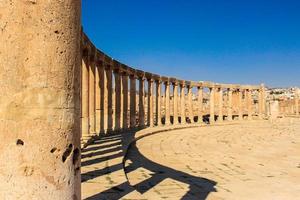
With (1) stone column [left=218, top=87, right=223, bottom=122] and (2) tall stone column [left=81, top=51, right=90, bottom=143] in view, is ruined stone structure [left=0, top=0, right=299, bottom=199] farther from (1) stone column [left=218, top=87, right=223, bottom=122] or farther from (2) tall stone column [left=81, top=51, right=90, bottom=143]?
(1) stone column [left=218, top=87, right=223, bottom=122]

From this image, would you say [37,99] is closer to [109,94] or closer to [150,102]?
[109,94]

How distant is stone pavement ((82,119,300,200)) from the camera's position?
9180 mm

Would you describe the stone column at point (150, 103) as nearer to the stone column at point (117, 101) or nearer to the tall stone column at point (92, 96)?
the stone column at point (117, 101)

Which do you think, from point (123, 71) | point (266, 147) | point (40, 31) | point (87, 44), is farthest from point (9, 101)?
point (123, 71)

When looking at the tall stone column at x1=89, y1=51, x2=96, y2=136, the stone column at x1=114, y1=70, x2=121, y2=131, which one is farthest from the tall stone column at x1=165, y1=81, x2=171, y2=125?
the tall stone column at x1=89, y1=51, x2=96, y2=136

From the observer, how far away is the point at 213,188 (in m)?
10.5

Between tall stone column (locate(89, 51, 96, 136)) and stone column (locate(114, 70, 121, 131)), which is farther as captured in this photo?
stone column (locate(114, 70, 121, 131))

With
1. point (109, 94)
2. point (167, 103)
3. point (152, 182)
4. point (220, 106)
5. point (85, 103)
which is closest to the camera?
point (152, 182)

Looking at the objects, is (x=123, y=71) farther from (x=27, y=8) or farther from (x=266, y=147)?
(x=27, y=8)

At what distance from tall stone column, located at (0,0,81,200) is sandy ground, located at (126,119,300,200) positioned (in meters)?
4.95

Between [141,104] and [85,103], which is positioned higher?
[141,104]

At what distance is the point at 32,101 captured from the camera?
3961mm

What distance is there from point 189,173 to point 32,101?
9543 millimetres

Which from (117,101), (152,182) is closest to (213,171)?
(152,182)
